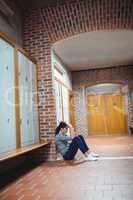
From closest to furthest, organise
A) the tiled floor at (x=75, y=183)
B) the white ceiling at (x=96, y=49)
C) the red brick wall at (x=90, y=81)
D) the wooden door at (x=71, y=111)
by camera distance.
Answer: the tiled floor at (x=75, y=183) → the white ceiling at (x=96, y=49) → the wooden door at (x=71, y=111) → the red brick wall at (x=90, y=81)

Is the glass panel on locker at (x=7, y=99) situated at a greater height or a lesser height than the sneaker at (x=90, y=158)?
greater

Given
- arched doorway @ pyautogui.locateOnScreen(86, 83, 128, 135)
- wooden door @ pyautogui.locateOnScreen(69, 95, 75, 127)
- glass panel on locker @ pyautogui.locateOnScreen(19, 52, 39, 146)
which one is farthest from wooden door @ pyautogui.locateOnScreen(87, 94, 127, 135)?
glass panel on locker @ pyautogui.locateOnScreen(19, 52, 39, 146)

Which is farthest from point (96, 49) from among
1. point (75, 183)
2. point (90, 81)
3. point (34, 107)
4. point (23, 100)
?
point (75, 183)

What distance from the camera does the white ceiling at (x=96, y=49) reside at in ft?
22.9

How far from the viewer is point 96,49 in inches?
323

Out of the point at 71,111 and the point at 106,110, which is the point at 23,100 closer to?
the point at 71,111

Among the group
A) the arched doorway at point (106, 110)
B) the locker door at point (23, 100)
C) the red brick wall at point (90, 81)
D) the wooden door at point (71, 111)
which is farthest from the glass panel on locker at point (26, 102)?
the arched doorway at point (106, 110)

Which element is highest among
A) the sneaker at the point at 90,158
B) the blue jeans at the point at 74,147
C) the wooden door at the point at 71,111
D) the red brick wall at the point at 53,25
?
the red brick wall at the point at 53,25

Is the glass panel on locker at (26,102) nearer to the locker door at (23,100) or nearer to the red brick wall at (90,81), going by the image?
the locker door at (23,100)

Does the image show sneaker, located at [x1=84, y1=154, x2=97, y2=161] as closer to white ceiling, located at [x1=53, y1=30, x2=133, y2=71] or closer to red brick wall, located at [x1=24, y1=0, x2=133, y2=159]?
red brick wall, located at [x1=24, y1=0, x2=133, y2=159]

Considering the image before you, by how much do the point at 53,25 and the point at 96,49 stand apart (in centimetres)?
308

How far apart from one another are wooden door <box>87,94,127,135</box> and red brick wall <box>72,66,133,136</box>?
133cm

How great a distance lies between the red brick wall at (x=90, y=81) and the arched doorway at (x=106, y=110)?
1.32 metres

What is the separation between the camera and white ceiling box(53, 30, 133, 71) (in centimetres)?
697
